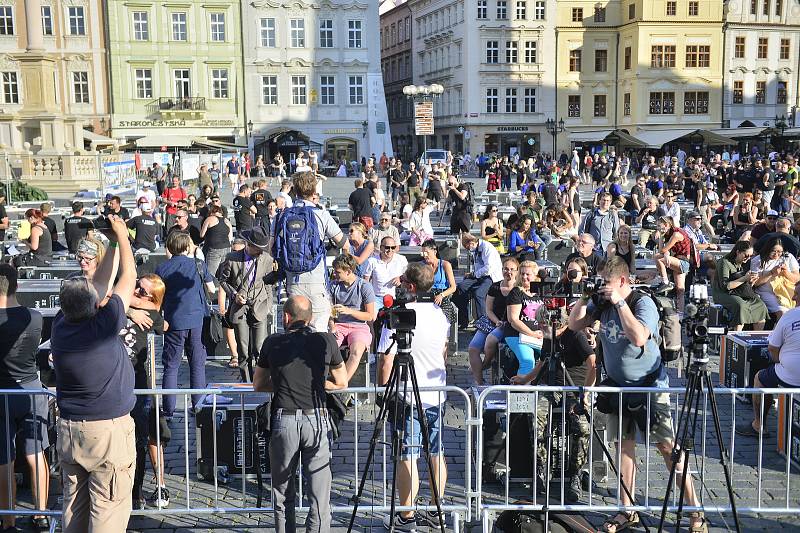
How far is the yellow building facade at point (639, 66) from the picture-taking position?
209 ft

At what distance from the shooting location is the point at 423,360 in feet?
21.9

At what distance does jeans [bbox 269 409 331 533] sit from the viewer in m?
5.71

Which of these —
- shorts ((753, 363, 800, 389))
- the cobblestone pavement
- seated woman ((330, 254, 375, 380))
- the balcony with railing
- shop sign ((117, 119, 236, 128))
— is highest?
the balcony with railing

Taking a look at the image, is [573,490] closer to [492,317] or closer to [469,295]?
[492,317]

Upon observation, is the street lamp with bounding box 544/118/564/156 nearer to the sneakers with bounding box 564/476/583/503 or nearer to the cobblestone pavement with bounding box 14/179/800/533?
the cobblestone pavement with bounding box 14/179/800/533

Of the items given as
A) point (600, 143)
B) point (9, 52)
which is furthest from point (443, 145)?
point (9, 52)

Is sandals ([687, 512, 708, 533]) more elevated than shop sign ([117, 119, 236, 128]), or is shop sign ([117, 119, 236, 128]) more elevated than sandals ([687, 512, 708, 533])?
shop sign ([117, 119, 236, 128])

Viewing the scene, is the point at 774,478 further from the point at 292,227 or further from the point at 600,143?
the point at 600,143

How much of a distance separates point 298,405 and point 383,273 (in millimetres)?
5750

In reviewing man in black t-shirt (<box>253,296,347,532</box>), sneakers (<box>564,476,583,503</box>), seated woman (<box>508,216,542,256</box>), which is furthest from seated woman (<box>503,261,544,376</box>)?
seated woman (<box>508,216,542,256</box>)

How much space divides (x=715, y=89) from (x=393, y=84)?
26.3 meters

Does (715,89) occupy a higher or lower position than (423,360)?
higher

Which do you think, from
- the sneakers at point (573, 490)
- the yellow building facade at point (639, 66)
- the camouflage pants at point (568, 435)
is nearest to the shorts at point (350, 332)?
the camouflage pants at point (568, 435)

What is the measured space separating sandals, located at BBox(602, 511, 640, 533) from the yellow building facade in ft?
192
